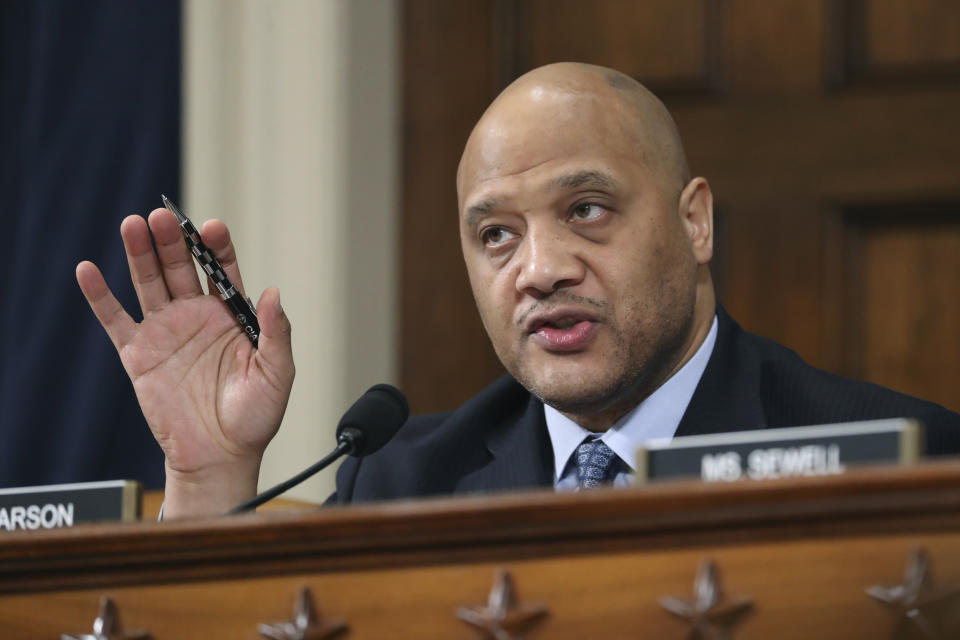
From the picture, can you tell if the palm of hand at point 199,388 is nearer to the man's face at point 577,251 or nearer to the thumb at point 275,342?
the thumb at point 275,342

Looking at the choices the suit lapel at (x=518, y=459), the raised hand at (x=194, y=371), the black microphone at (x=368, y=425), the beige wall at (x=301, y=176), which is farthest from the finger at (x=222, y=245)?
the beige wall at (x=301, y=176)

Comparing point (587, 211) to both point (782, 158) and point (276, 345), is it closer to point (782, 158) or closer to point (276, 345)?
point (276, 345)

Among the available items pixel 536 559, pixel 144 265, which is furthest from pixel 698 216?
pixel 536 559

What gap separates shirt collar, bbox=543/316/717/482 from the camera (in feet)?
5.35

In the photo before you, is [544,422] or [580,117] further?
[544,422]

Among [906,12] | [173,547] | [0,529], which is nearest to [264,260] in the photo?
[906,12]

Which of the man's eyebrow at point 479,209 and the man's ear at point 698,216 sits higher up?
the man's ear at point 698,216

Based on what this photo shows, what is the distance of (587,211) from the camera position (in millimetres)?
1604

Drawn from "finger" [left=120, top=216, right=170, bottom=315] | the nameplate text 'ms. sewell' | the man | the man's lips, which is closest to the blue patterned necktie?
the man

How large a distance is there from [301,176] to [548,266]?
3.57 feet

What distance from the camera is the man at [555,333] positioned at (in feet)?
5.05

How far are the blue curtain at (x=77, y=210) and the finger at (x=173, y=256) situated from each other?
0.94 meters

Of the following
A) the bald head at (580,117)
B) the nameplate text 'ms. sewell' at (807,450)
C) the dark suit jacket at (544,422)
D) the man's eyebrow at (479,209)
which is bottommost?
the nameplate text 'ms. sewell' at (807,450)

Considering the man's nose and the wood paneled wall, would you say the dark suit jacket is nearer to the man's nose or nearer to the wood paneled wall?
the man's nose
